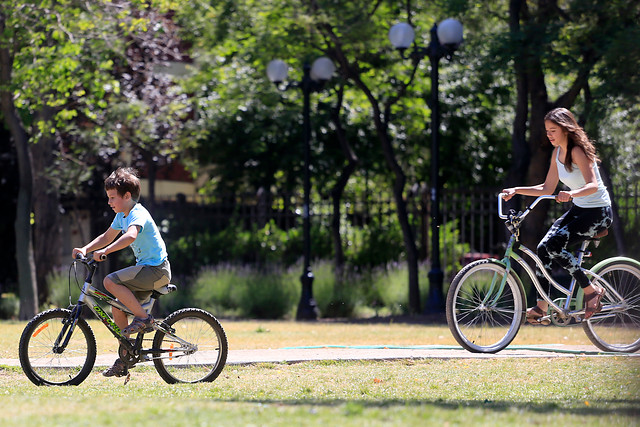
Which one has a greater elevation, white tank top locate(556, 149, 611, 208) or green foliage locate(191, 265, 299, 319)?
white tank top locate(556, 149, 611, 208)

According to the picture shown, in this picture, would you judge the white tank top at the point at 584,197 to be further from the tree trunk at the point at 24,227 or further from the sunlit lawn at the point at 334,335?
the tree trunk at the point at 24,227

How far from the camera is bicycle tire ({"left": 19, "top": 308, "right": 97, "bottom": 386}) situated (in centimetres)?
738

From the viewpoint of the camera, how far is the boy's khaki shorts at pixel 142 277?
24.3 feet

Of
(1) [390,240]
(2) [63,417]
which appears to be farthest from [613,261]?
(1) [390,240]

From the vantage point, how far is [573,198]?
8.32 meters

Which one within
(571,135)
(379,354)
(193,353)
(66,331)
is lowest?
(379,354)

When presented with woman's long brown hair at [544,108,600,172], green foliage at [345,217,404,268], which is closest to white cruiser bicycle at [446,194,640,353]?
woman's long brown hair at [544,108,600,172]

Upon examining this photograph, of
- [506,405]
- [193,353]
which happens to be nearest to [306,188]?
[193,353]

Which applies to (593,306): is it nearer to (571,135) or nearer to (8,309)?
(571,135)

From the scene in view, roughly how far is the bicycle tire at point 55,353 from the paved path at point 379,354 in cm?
118

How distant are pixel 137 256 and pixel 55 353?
36.9 inches

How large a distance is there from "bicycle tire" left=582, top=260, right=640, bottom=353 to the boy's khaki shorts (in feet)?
12.2

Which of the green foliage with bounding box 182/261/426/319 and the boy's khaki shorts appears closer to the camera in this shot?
the boy's khaki shorts

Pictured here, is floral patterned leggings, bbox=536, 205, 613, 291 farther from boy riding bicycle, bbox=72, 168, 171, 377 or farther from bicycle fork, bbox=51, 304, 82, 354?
bicycle fork, bbox=51, 304, 82, 354
